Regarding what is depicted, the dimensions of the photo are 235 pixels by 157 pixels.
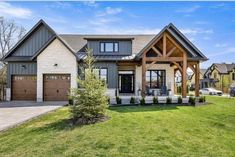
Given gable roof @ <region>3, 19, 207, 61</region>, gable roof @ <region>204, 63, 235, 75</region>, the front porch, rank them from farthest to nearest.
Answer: gable roof @ <region>204, 63, 235, 75</region>
the front porch
gable roof @ <region>3, 19, 207, 61</region>

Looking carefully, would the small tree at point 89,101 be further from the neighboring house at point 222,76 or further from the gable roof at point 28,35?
the neighboring house at point 222,76

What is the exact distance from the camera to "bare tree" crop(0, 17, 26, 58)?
4106 centimetres

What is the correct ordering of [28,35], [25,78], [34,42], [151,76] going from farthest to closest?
[151,76], [34,42], [28,35], [25,78]

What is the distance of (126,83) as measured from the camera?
84.3ft

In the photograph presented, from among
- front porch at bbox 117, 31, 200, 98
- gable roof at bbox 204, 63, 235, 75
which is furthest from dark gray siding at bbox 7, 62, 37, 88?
gable roof at bbox 204, 63, 235, 75

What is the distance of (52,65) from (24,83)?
11.4ft

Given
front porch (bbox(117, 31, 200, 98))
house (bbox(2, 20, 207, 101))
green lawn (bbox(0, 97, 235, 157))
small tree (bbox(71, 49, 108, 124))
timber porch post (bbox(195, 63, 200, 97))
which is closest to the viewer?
green lawn (bbox(0, 97, 235, 157))

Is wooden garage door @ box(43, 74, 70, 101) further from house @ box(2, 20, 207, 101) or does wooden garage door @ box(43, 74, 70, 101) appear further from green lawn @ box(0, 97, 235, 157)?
green lawn @ box(0, 97, 235, 157)

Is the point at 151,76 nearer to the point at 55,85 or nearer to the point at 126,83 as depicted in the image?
the point at 126,83

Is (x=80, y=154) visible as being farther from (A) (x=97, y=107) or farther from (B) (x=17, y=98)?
(B) (x=17, y=98)

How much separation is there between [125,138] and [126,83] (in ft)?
54.5

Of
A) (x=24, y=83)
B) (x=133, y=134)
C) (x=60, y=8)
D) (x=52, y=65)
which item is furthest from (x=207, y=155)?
(x=24, y=83)

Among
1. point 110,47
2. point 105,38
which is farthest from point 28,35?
point 110,47

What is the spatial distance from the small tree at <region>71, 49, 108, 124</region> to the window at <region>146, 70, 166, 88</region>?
13.7 meters
